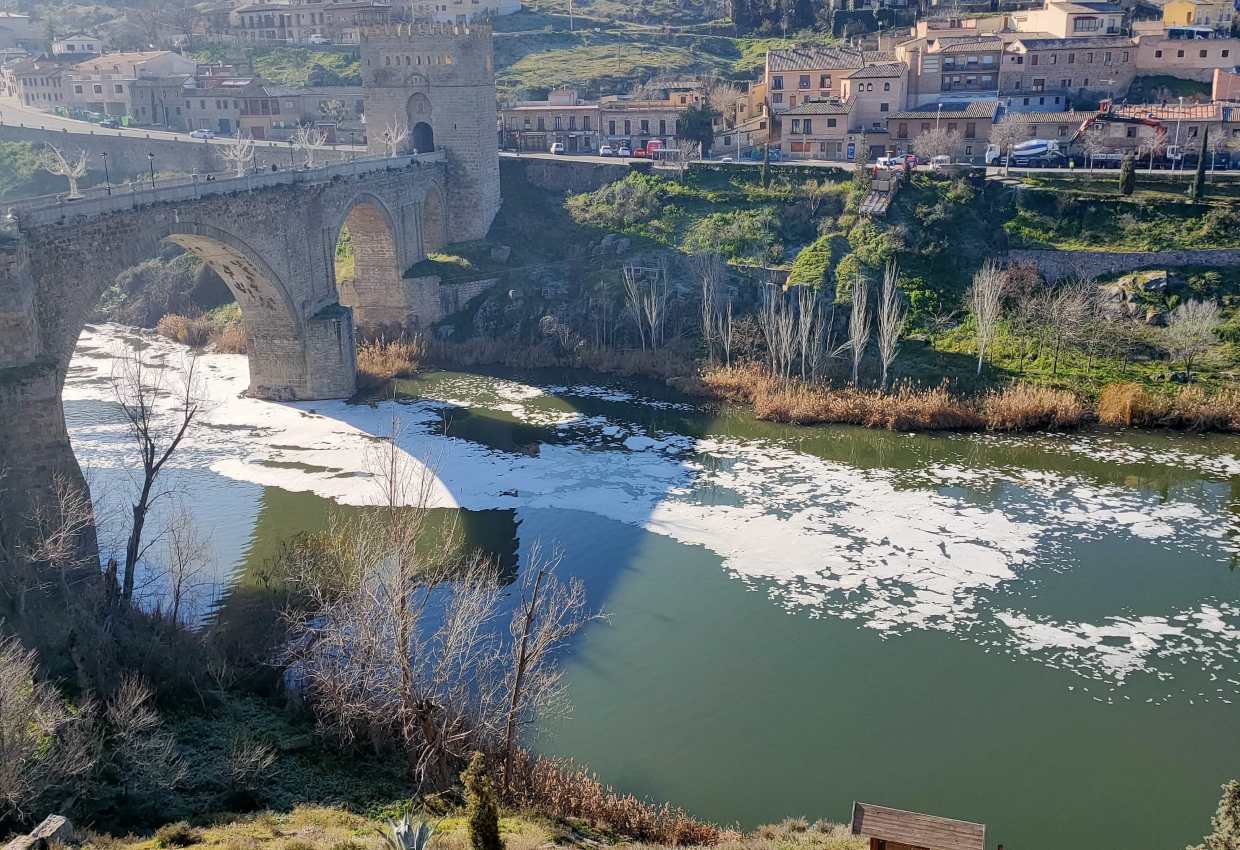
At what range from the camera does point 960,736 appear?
20.7 meters

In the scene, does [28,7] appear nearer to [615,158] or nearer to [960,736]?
[615,158]

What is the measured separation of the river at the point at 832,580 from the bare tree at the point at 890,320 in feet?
12.8

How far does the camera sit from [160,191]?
33.6m

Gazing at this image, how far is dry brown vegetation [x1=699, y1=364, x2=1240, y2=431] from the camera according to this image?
36062 mm

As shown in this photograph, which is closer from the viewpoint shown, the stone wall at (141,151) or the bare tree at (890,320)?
the bare tree at (890,320)

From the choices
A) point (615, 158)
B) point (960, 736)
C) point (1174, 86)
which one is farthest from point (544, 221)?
point (960, 736)

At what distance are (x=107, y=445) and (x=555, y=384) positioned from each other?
16475 mm

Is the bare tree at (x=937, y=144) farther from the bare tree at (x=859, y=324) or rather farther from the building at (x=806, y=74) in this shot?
the bare tree at (x=859, y=324)

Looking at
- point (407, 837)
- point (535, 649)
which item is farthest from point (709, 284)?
point (407, 837)

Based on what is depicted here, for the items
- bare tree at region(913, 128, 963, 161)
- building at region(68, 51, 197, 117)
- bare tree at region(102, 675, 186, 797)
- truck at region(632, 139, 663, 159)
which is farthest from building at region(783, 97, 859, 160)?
bare tree at region(102, 675, 186, 797)

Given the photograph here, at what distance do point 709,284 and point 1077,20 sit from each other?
119 feet

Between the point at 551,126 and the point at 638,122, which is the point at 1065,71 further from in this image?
the point at 551,126

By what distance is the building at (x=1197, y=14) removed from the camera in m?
68.7

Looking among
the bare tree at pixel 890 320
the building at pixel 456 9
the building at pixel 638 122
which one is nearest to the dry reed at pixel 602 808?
the bare tree at pixel 890 320
